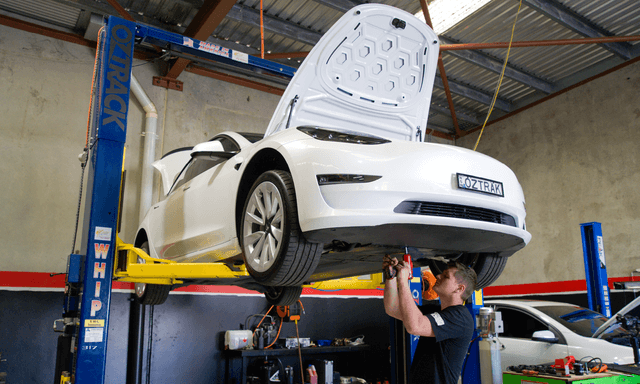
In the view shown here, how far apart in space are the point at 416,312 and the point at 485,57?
7.32m

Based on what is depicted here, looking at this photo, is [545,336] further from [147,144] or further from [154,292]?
[147,144]

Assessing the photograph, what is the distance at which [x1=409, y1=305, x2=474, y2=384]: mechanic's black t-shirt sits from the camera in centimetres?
258

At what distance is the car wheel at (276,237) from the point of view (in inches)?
90.4

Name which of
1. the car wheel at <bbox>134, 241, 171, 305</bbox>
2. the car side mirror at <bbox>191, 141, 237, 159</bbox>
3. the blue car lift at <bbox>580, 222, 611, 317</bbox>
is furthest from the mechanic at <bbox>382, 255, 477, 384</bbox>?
the blue car lift at <bbox>580, 222, 611, 317</bbox>

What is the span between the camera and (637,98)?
8.26m

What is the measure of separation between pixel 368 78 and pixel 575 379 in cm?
286

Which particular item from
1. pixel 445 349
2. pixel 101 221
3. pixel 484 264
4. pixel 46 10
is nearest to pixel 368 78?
pixel 484 264

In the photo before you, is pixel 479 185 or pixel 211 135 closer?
pixel 479 185

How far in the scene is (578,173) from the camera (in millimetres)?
8922

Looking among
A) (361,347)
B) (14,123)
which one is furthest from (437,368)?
(14,123)

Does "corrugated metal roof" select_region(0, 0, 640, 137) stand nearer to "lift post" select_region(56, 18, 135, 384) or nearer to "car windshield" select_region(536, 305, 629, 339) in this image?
"lift post" select_region(56, 18, 135, 384)

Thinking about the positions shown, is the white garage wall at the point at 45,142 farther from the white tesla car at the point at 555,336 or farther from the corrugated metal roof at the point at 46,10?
the white tesla car at the point at 555,336

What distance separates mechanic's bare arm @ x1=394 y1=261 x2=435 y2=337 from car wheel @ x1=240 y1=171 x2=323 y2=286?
461 millimetres

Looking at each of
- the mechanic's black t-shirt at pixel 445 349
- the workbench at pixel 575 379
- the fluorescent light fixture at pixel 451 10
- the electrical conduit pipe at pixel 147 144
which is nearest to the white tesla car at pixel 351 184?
the mechanic's black t-shirt at pixel 445 349
